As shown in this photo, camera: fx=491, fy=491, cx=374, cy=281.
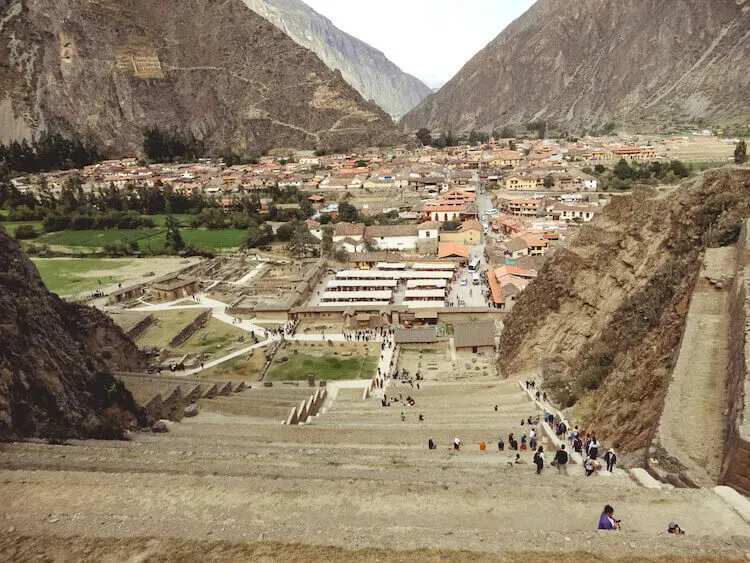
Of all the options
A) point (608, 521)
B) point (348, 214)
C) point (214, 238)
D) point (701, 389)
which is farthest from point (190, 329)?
point (348, 214)

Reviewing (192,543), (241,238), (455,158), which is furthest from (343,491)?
(455,158)

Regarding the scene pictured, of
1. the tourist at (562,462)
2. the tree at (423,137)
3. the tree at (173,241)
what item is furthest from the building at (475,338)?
the tree at (423,137)

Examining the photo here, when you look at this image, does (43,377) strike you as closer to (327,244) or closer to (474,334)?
(474,334)

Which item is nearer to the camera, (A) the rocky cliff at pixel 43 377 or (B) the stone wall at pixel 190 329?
(A) the rocky cliff at pixel 43 377

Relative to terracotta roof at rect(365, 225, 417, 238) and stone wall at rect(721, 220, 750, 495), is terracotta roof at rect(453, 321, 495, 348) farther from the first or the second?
terracotta roof at rect(365, 225, 417, 238)

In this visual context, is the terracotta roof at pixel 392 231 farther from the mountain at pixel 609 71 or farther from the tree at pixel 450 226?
the mountain at pixel 609 71

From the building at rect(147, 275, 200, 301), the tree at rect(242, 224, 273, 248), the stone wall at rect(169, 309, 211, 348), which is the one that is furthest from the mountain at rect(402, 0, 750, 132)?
the stone wall at rect(169, 309, 211, 348)
